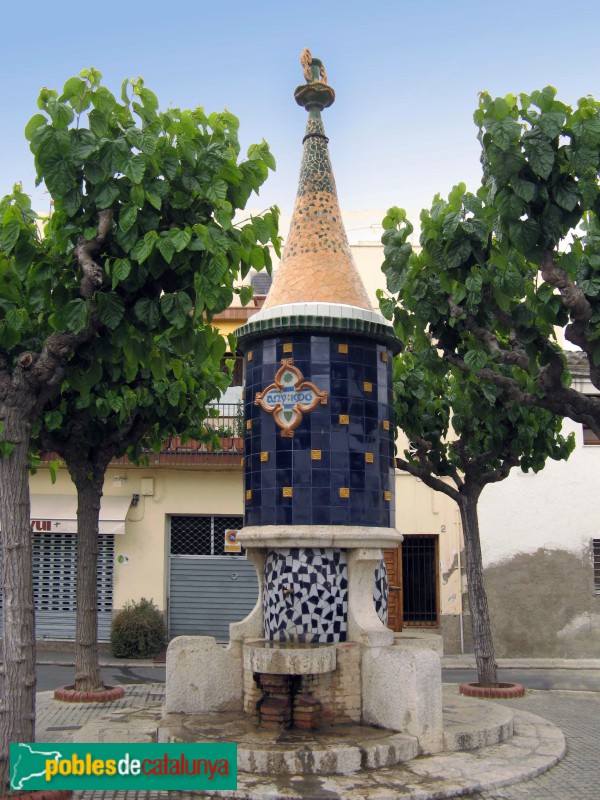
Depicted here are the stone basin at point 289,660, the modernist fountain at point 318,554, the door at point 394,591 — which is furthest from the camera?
the door at point 394,591

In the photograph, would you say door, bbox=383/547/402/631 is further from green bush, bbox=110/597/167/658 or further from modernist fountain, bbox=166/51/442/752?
modernist fountain, bbox=166/51/442/752

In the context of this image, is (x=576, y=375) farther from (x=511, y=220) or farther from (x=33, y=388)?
(x=33, y=388)

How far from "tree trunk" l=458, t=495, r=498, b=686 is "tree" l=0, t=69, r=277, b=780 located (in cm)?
772

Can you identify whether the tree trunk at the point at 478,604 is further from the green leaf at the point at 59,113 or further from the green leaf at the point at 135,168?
the green leaf at the point at 59,113

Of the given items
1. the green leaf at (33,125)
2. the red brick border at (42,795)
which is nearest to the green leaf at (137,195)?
the green leaf at (33,125)

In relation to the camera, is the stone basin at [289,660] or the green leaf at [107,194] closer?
the green leaf at [107,194]

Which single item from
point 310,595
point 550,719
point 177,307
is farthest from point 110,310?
point 550,719

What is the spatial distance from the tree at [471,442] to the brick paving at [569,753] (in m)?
1.07

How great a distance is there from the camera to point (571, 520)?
20703 mm

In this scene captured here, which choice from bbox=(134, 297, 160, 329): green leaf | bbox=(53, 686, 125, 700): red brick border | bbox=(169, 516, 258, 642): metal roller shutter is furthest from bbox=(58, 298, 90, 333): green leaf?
bbox=(169, 516, 258, 642): metal roller shutter

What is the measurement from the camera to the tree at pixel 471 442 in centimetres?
1395

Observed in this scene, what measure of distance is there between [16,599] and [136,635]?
11.9 m

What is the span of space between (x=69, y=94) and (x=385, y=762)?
22.8 ft

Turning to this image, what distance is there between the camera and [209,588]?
2072 cm
